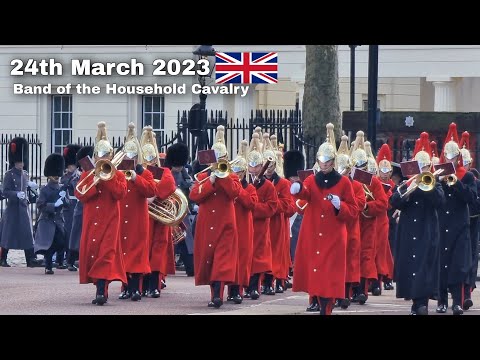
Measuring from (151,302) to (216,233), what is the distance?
3.32ft

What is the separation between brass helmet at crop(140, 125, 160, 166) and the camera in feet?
53.6

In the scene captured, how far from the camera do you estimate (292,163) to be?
18.0 metres

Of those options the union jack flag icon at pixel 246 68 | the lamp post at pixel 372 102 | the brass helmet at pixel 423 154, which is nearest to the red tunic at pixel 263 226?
the brass helmet at pixel 423 154

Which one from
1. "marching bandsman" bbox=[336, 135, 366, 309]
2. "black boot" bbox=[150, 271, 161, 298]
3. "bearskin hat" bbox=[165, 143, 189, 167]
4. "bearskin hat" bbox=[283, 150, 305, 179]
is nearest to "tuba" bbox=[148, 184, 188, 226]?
"black boot" bbox=[150, 271, 161, 298]

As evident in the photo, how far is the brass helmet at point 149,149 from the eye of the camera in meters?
16.3

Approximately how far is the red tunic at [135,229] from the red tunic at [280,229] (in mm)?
1665

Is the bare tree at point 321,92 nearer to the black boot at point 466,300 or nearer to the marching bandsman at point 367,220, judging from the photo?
the marching bandsman at point 367,220

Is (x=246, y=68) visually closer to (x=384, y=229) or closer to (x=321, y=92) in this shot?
(x=321, y=92)

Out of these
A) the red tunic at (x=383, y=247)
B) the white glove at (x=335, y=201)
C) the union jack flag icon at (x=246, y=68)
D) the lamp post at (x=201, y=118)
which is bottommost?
the red tunic at (x=383, y=247)

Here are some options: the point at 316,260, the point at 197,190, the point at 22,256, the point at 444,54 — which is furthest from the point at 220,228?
the point at 444,54

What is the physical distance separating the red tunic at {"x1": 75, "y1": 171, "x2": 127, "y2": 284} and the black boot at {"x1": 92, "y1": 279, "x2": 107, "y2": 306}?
70 mm

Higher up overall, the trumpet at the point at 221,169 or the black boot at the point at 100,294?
the trumpet at the point at 221,169

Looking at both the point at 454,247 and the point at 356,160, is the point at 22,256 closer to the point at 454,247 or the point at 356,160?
the point at 356,160

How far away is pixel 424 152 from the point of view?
1455cm
